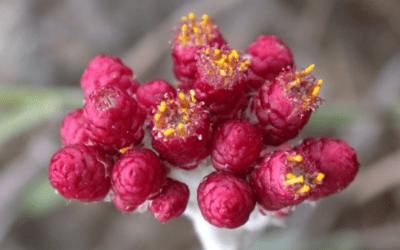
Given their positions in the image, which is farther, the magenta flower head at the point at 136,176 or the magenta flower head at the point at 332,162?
the magenta flower head at the point at 332,162

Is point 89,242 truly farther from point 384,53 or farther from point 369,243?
point 384,53

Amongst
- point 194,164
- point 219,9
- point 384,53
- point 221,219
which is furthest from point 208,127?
point 384,53

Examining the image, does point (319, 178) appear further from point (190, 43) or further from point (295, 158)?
point (190, 43)

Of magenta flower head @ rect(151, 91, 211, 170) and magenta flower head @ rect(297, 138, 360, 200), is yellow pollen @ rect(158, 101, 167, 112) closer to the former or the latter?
magenta flower head @ rect(151, 91, 211, 170)

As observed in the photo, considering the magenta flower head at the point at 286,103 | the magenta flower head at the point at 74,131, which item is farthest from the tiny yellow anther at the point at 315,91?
the magenta flower head at the point at 74,131

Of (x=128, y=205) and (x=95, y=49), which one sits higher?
(x=95, y=49)

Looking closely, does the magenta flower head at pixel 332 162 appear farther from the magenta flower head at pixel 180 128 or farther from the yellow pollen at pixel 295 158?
the magenta flower head at pixel 180 128

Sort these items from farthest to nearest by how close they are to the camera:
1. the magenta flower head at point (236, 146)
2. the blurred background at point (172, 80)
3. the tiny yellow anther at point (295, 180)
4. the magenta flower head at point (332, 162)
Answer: the blurred background at point (172, 80), the magenta flower head at point (332, 162), the magenta flower head at point (236, 146), the tiny yellow anther at point (295, 180)
